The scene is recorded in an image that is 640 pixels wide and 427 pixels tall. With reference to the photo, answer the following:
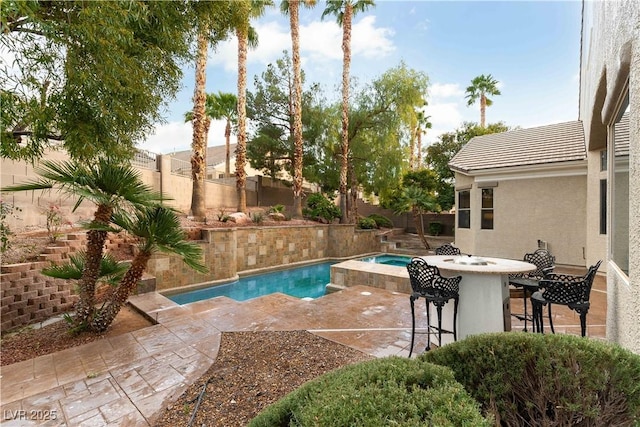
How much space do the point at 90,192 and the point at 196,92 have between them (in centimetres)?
875

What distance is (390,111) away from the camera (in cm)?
1844

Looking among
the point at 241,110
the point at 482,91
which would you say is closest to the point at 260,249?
the point at 241,110

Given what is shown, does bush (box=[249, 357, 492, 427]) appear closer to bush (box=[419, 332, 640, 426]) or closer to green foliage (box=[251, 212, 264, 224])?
bush (box=[419, 332, 640, 426])

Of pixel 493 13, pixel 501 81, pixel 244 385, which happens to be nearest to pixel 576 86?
pixel 493 13

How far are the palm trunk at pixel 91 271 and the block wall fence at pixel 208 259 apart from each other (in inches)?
73.3

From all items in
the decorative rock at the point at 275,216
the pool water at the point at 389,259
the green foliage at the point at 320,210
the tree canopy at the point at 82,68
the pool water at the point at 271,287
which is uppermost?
the tree canopy at the point at 82,68

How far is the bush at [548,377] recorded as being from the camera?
1.52 meters

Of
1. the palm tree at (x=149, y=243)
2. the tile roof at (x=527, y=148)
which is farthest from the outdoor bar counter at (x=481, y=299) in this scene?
the tile roof at (x=527, y=148)

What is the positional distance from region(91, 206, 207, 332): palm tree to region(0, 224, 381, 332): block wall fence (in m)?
1.98

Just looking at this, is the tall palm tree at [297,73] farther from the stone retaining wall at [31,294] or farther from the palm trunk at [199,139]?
the stone retaining wall at [31,294]

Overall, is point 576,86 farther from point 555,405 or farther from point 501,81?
point 555,405

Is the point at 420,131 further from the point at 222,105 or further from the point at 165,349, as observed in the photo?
the point at 165,349

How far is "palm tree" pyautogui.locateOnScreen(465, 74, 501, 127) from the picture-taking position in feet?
82.4

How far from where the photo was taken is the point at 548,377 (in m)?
1.66
